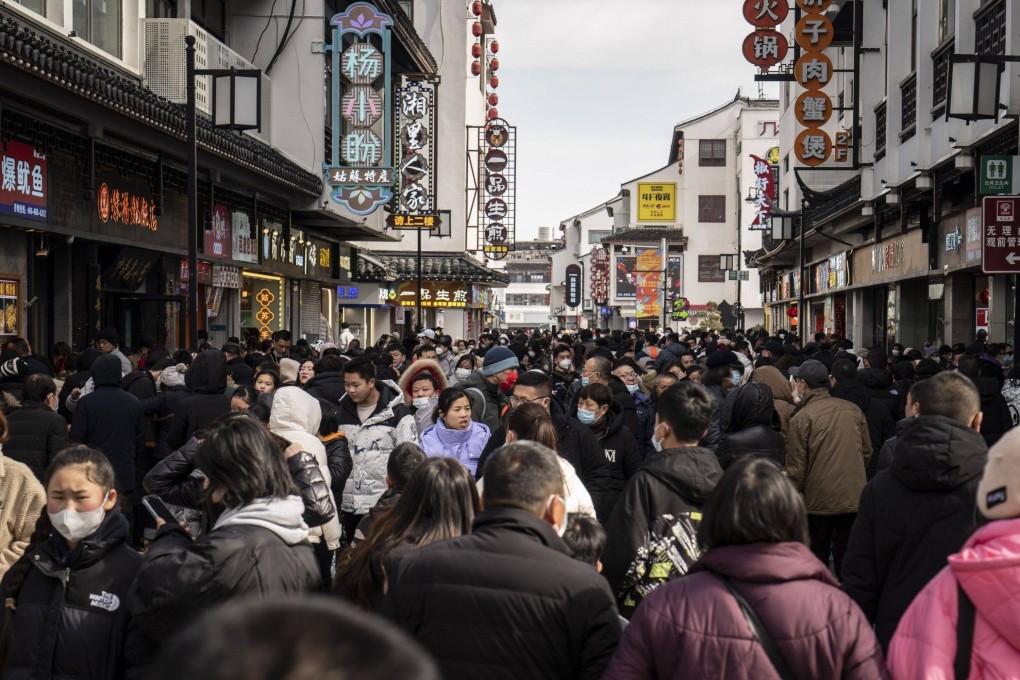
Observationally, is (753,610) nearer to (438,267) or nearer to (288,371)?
(288,371)

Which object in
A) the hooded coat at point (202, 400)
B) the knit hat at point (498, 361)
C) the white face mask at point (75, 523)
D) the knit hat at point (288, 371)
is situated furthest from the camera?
the knit hat at point (288, 371)

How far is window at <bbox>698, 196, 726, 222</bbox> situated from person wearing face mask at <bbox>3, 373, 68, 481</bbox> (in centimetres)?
7383

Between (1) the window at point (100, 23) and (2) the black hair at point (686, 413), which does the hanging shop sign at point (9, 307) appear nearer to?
(1) the window at point (100, 23)

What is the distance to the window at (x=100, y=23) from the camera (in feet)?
55.1

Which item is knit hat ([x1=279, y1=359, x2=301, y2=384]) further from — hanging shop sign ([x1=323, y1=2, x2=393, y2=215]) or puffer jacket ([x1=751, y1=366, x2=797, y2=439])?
hanging shop sign ([x1=323, y1=2, x2=393, y2=215])

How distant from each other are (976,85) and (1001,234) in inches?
70.0

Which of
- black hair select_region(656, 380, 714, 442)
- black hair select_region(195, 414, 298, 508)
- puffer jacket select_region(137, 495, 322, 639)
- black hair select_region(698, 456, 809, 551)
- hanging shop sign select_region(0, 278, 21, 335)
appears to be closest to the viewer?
black hair select_region(698, 456, 809, 551)

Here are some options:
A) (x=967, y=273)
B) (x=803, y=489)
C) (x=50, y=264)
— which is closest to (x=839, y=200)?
(x=967, y=273)

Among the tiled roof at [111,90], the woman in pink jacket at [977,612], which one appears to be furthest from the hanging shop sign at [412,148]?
the woman in pink jacket at [977,612]

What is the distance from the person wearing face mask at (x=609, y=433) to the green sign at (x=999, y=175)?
8767 mm

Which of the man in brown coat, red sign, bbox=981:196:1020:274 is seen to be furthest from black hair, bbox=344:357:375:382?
red sign, bbox=981:196:1020:274

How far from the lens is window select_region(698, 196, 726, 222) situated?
8006cm

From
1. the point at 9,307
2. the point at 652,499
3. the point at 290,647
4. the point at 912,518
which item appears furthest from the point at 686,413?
the point at 9,307

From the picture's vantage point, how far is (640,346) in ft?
75.2
